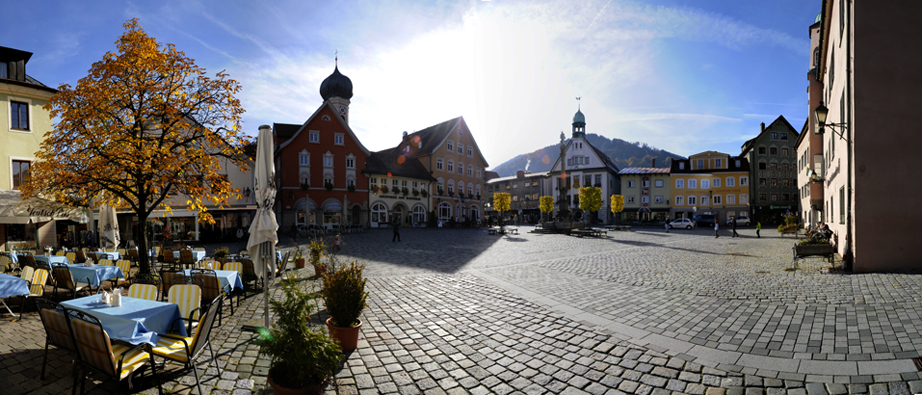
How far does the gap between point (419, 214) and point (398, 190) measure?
5.58 m

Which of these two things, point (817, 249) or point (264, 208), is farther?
point (817, 249)

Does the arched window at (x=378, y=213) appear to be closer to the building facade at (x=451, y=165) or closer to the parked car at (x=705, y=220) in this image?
the building facade at (x=451, y=165)

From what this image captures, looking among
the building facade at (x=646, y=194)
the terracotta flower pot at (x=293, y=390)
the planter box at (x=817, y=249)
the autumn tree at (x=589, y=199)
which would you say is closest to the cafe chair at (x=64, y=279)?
the terracotta flower pot at (x=293, y=390)

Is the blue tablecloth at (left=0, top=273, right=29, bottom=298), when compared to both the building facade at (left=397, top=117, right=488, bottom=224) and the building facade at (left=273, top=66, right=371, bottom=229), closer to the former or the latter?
the building facade at (left=273, top=66, right=371, bottom=229)

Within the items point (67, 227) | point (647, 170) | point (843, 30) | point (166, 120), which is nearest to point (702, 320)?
point (843, 30)

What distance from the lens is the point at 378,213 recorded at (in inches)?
1746

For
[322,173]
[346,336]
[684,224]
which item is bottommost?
[684,224]

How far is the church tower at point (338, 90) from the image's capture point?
52125 mm

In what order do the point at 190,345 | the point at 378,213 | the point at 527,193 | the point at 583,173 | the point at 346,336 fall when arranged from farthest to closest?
the point at 527,193 < the point at 583,173 < the point at 378,213 < the point at 346,336 < the point at 190,345

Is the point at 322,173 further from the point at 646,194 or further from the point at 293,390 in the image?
the point at 646,194

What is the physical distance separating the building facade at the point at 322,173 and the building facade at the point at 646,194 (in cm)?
4249

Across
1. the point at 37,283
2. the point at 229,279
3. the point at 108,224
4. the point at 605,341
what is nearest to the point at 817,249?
the point at 605,341

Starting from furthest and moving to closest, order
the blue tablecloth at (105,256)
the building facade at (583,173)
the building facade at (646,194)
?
the building facade at (583,173)
the building facade at (646,194)
the blue tablecloth at (105,256)

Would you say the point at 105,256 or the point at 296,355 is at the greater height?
the point at 296,355
